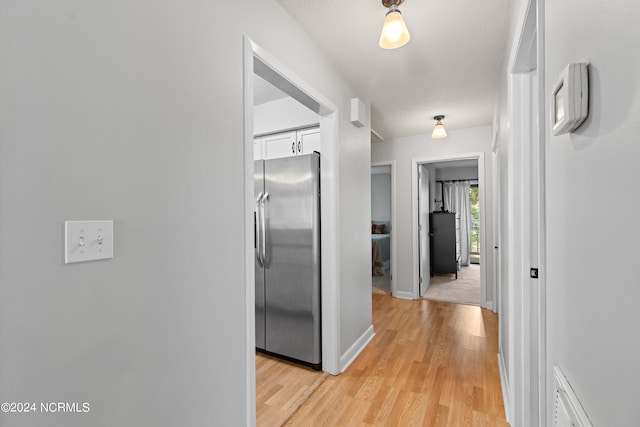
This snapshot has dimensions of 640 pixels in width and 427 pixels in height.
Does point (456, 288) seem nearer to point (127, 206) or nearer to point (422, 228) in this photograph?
point (422, 228)

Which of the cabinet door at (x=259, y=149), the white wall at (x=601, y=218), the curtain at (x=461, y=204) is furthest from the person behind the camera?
the curtain at (x=461, y=204)

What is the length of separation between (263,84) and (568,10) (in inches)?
97.2

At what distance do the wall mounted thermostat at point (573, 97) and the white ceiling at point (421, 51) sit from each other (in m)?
1.50

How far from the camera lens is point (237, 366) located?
1431 mm

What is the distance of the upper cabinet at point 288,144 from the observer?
3.02 m

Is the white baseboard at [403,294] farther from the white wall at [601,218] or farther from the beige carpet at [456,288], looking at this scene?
the white wall at [601,218]

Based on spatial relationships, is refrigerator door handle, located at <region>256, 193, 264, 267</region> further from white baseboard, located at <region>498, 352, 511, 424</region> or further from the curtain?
the curtain

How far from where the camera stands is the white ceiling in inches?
72.7

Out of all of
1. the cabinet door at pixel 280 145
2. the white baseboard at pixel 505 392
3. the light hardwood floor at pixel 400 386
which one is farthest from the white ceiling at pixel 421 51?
the light hardwood floor at pixel 400 386

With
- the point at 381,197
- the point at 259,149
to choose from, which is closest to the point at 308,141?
the point at 259,149

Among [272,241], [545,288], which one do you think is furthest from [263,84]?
[545,288]

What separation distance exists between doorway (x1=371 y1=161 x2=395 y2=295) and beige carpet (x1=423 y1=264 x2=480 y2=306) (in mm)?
746

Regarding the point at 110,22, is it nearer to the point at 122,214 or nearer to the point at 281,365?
the point at 122,214

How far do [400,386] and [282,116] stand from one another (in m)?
2.64
